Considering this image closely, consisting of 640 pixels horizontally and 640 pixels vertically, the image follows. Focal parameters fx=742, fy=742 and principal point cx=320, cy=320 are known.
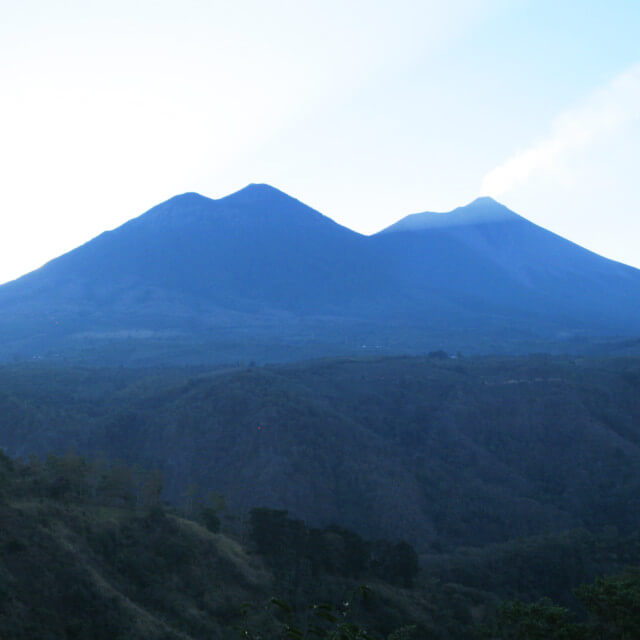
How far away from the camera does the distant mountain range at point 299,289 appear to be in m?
104

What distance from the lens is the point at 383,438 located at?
170 feet

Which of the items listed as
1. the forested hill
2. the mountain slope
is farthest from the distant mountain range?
the forested hill

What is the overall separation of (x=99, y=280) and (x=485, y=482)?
10966 cm

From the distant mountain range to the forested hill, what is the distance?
2994 cm

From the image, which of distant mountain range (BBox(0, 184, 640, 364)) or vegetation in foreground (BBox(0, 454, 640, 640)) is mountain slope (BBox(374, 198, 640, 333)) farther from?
vegetation in foreground (BBox(0, 454, 640, 640))

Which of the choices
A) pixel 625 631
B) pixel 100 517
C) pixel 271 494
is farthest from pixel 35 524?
pixel 271 494

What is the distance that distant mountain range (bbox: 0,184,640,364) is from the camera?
103562 millimetres

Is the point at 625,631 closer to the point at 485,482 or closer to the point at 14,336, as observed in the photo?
the point at 485,482

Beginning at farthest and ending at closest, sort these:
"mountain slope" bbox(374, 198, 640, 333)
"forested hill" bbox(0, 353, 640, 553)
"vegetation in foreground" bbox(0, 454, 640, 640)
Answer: "mountain slope" bbox(374, 198, 640, 333) → "forested hill" bbox(0, 353, 640, 553) → "vegetation in foreground" bbox(0, 454, 640, 640)

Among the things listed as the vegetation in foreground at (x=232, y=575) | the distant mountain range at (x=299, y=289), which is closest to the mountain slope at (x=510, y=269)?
the distant mountain range at (x=299, y=289)

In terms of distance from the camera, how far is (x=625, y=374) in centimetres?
6144

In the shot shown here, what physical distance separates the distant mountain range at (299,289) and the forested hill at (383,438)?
1179 inches

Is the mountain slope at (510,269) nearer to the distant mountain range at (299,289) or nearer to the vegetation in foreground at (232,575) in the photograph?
the distant mountain range at (299,289)

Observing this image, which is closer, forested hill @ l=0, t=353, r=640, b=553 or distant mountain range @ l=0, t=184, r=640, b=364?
forested hill @ l=0, t=353, r=640, b=553
